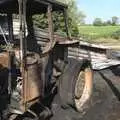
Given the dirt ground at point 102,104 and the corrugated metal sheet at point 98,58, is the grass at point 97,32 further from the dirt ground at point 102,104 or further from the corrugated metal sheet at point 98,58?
the dirt ground at point 102,104

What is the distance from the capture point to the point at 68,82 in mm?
7645

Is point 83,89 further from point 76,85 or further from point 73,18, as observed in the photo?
point 73,18

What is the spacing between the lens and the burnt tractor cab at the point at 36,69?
6.33m

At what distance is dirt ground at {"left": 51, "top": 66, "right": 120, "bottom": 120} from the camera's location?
760 cm

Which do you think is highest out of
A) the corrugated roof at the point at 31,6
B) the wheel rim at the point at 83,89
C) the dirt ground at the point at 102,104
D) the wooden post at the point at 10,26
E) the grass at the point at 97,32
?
the corrugated roof at the point at 31,6

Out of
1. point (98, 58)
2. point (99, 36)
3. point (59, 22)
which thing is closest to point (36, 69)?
point (59, 22)

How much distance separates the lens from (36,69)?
260 inches

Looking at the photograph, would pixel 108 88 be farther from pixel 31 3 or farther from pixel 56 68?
pixel 31 3

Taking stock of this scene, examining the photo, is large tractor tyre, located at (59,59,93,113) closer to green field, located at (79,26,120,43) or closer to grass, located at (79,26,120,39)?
green field, located at (79,26,120,43)

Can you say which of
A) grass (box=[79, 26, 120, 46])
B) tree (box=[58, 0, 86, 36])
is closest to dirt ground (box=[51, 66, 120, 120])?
tree (box=[58, 0, 86, 36])

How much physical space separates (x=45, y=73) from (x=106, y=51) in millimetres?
7360

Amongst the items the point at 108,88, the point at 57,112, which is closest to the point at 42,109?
the point at 57,112

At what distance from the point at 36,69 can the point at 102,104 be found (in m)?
2.52

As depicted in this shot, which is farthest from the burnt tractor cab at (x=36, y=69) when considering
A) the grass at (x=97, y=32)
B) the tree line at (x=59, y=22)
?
the grass at (x=97, y=32)
